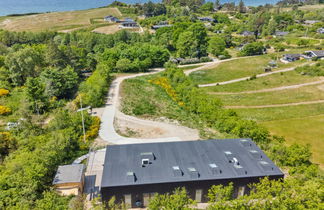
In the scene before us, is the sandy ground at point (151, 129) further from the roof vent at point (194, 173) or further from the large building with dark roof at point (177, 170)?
the roof vent at point (194, 173)

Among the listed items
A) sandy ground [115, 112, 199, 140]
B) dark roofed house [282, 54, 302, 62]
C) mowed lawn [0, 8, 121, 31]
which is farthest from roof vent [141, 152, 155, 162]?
mowed lawn [0, 8, 121, 31]

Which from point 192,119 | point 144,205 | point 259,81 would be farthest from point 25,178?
point 259,81

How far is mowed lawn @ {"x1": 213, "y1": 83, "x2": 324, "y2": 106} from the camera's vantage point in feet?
195

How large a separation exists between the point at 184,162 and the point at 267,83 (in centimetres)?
5408

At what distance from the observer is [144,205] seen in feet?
84.7

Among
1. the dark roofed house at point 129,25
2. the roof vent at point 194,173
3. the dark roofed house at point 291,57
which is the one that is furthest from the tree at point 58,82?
the dark roofed house at point 129,25

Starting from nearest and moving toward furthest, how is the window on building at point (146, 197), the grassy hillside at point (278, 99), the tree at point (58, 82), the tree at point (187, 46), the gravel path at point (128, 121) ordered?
the window on building at point (146, 197) → the gravel path at point (128, 121) → the grassy hillside at point (278, 99) → the tree at point (58, 82) → the tree at point (187, 46)

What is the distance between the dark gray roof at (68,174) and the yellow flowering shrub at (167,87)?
3047 cm

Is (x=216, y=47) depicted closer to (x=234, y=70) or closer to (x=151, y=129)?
(x=234, y=70)

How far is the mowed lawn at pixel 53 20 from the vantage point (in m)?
124

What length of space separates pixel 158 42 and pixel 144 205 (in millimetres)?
87427

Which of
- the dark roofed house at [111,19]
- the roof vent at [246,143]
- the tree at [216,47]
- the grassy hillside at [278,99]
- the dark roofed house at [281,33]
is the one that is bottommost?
the grassy hillside at [278,99]

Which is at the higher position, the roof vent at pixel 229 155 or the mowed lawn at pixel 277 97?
the roof vent at pixel 229 155

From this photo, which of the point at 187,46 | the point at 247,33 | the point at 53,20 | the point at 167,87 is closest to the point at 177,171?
the point at 167,87
